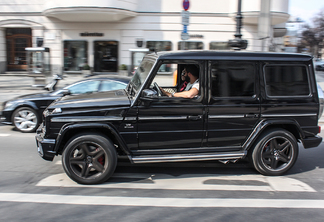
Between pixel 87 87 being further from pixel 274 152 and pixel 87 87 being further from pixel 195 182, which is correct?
pixel 274 152

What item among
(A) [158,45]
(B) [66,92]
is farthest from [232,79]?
(A) [158,45]

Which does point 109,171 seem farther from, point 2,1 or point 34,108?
point 2,1

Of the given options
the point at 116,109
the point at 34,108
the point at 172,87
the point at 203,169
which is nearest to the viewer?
the point at 116,109

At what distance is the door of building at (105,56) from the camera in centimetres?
1985

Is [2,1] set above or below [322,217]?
above

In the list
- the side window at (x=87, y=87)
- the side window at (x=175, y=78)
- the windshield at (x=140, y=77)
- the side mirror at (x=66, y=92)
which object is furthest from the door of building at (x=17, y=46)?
the windshield at (x=140, y=77)

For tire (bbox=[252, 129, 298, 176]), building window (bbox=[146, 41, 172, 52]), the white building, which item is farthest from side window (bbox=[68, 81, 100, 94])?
building window (bbox=[146, 41, 172, 52])

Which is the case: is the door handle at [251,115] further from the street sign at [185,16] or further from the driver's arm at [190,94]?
the street sign at [185,16]

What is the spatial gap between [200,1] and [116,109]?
1673 centimetres

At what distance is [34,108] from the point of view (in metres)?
7.54

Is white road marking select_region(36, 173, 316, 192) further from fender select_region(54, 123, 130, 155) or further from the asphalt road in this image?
fender select_region(54, 123, 130, 155)

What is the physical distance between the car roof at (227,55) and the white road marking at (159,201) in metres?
1.91

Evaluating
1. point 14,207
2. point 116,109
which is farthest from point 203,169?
point 14,207

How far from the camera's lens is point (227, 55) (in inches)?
174
